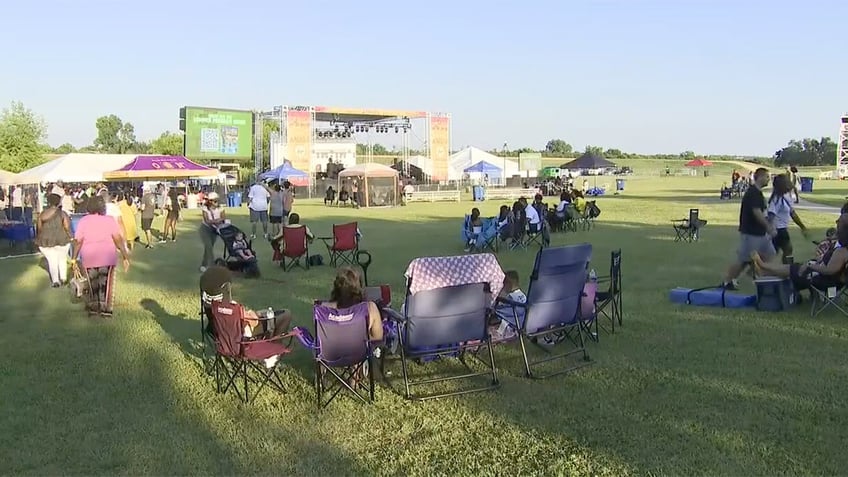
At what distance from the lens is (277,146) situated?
4334 cm

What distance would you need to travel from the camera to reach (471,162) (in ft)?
162

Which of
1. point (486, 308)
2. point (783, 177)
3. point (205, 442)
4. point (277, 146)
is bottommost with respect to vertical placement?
point (205, 442)

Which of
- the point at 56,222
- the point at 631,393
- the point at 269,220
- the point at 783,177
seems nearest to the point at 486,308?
the point at 631,393

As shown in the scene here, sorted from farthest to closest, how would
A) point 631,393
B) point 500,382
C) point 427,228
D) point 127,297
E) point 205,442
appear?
point 427,228, point 127,297, point 500,382, point 631,393, point 205,442

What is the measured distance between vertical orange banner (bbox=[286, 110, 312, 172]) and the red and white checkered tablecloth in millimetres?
38610

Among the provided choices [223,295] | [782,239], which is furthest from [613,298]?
[782,239]

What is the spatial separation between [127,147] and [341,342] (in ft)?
324

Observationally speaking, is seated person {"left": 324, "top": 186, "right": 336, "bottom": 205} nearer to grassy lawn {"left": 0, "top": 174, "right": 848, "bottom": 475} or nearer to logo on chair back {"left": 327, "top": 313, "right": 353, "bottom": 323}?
grassy lawn {"left": 0, "top": 174, "right": 848, "bottom": 475}

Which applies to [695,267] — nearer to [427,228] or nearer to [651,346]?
[651,346]

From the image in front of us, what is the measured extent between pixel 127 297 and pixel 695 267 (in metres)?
7.81

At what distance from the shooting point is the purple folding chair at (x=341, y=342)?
4551 millimetres

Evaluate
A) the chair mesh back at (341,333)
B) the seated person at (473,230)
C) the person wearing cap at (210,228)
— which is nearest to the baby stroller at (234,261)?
the person wearing cap at (210,228)

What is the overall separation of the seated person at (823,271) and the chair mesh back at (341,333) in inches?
178

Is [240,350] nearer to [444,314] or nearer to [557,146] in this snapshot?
[444,314]
